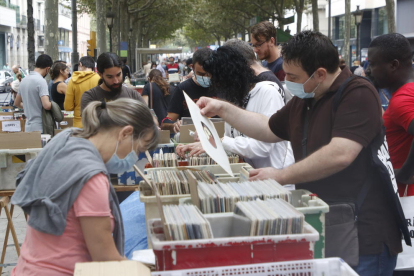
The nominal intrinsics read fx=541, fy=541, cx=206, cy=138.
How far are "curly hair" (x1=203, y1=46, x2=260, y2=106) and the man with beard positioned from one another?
6.45ft

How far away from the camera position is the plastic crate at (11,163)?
16.3ft

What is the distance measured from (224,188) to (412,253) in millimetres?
1797

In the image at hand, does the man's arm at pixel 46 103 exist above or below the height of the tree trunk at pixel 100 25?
below

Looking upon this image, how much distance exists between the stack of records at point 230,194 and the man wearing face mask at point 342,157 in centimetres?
38

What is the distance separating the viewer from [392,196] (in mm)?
2562

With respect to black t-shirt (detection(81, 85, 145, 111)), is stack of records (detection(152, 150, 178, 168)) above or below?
below

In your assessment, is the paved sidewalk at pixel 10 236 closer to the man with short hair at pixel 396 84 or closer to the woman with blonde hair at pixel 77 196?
the woman with blonde hair at pixel 77 196

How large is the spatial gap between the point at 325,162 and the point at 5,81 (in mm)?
34001

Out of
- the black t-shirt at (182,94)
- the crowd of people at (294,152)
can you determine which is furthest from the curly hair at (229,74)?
the black t-shirt at (182,94)

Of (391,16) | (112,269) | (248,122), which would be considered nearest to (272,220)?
(112,269)

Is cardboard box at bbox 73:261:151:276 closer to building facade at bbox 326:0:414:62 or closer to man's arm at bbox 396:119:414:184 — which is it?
man's arm at bbox 396:119:414:184

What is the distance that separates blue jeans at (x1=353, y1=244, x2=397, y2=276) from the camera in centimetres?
259

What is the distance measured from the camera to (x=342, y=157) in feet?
8.00

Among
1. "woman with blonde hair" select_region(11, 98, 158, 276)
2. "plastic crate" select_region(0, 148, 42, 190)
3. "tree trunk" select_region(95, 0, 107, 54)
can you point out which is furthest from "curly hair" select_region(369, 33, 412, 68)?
"tree trunk" select_region(95, 0, 107, 54)
